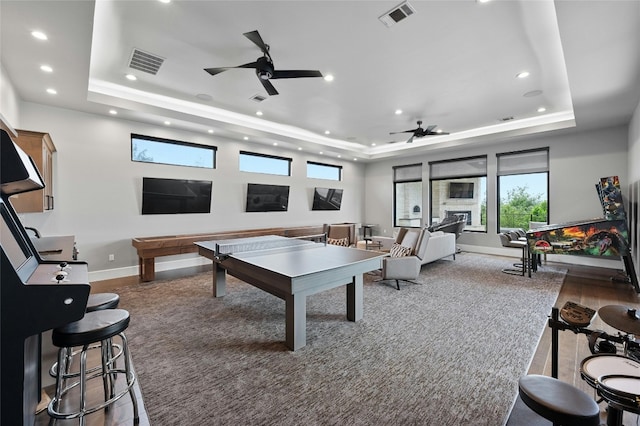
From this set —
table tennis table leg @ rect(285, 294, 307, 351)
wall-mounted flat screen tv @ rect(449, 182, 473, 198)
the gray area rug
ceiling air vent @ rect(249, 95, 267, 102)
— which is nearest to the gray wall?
the gray area rug

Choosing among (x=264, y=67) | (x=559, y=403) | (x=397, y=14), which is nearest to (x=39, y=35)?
(x=264, y=67)

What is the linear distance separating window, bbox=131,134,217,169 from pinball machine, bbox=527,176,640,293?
703cm

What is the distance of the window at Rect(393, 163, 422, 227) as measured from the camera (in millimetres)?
9438

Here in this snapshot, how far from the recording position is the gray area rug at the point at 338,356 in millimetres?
1903

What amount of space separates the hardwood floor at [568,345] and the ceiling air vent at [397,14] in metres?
3.53

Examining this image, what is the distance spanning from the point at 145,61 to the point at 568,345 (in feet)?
20.0

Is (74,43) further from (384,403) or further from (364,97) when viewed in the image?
(384,403)

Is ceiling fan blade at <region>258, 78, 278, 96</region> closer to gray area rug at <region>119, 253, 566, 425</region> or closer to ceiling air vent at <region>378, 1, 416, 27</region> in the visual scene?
ceiling air vent at <region>378, 1, 416, 27</region>

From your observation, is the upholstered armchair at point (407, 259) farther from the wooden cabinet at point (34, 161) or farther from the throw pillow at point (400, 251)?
the wooden cabinet at point (34, 161)

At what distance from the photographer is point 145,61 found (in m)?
3.81

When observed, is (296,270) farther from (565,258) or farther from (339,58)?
(565,258)

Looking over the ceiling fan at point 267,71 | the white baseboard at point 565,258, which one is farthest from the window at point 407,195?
the ceiling fan at point 267,71

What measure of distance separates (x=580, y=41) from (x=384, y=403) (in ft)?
13.0

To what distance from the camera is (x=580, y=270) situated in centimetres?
586
